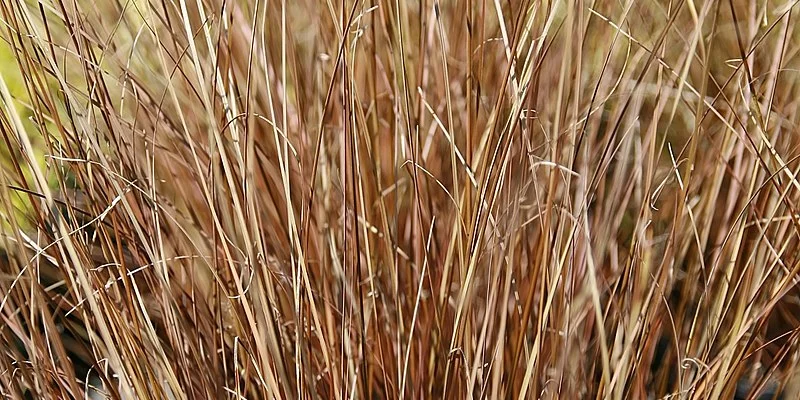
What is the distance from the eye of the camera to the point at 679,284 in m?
1.12

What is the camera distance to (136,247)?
2.34 ft

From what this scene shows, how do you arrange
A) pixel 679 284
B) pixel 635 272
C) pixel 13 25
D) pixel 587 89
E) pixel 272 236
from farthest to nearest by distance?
pixel 679 284 < pixel 587 89 < pixel 272 236 < pixel 635 272 < pixel 13 25

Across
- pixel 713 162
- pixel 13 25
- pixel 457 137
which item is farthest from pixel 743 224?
pixel 13 25

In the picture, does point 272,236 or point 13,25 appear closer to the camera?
point 13,25

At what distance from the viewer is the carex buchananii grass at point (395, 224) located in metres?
0.62

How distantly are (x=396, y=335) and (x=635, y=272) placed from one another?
0.22 meters

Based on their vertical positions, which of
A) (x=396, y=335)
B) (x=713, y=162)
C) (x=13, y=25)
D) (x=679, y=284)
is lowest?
(x=679, y=284)

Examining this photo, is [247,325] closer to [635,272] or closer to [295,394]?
[295,394]

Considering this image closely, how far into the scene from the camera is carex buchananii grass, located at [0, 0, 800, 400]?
0.62 meters

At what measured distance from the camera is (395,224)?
2.38 ft

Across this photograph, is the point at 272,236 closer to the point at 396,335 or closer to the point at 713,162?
the point at 396,335

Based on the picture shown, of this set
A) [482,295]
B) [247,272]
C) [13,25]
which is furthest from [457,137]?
[13,25]

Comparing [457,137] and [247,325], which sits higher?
[457,137]

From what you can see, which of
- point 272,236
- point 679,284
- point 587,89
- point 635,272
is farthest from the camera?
point 679,284
